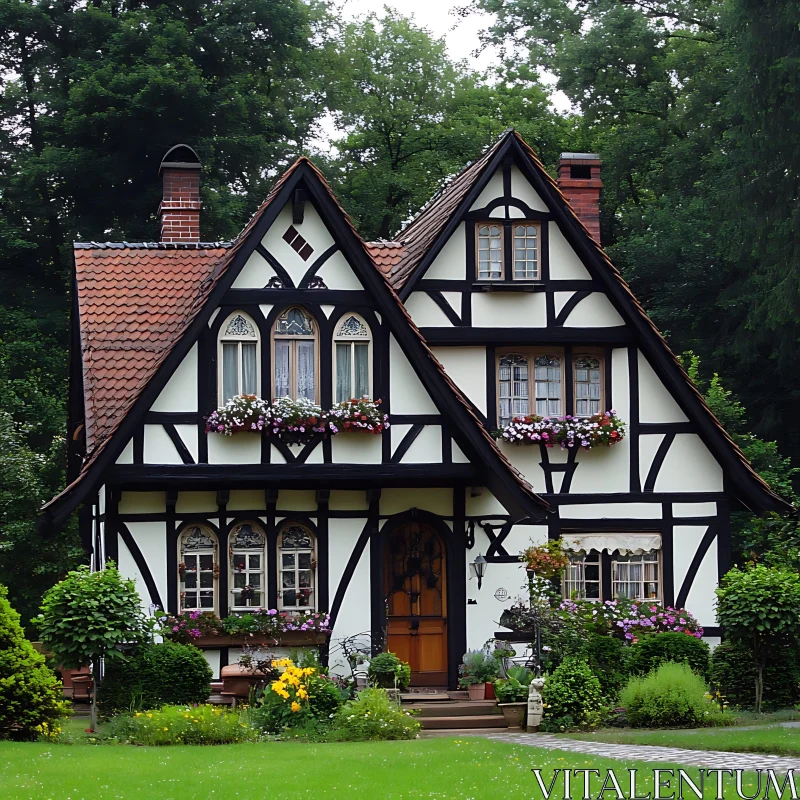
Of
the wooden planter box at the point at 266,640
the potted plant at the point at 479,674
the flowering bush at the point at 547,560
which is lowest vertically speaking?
the potted plant at the point at 479,674

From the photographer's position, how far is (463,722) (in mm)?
19062

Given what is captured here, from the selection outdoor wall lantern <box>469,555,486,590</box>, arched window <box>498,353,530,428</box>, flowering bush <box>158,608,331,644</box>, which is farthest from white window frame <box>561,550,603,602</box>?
flowering bush <box>158,608,331,644</box>

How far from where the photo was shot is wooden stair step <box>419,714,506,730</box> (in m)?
19.0

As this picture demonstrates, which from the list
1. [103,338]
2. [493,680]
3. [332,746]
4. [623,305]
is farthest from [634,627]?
[103,338]

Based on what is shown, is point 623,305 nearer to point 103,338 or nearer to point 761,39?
point 103,338

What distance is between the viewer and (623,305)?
22.9 meters

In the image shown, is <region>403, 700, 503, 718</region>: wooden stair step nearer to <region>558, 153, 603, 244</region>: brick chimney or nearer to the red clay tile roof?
the red clay tile roof

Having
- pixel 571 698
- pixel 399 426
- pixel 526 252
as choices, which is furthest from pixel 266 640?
pixel 526 252

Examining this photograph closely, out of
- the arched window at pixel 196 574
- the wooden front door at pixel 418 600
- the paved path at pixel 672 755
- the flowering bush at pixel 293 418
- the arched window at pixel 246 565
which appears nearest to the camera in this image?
the paved path at pixel 672 755

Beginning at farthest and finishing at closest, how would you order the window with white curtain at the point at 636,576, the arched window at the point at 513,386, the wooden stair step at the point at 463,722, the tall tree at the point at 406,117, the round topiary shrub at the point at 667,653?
1. the tall tree at the point at 406,117
2. the arched window at the point at 513,386
3. the window with white curtain at the point at 636,576
4. the round topiary shrub at the point at 667,653
5. the wooden stair step at the point at 463,722

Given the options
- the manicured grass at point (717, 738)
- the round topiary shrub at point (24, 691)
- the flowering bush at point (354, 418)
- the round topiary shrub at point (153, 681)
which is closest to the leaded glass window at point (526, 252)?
the flowering bush at point (354, 418)

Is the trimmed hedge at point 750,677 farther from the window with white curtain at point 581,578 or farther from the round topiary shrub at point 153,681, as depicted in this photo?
the round topiary shrub at point 153,681

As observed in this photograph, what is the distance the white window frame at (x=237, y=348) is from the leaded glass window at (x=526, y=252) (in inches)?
189

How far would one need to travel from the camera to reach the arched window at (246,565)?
20719 millimetres
